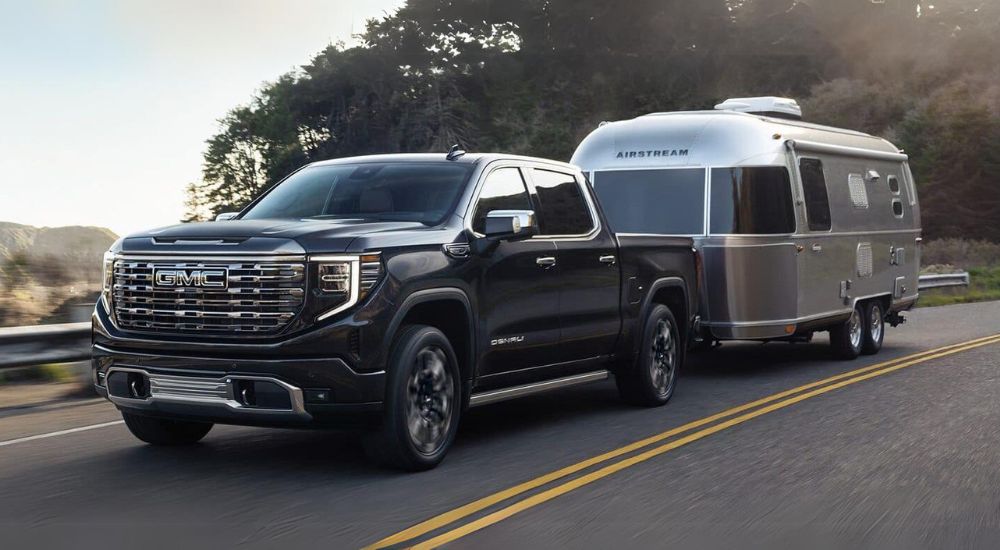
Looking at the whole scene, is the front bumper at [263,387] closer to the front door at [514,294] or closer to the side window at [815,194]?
the front door at [514,294]

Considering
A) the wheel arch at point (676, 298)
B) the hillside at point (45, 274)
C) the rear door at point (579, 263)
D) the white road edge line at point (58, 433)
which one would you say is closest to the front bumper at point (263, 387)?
the white road edge line at point (58, 433)

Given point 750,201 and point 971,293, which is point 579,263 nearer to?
point 750,201

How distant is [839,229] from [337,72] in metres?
43.0

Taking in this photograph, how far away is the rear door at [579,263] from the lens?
9430 millimetres

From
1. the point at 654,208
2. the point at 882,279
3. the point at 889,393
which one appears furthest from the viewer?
the point at 882,279

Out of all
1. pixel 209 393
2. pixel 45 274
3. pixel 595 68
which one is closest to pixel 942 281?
pixel 45 274

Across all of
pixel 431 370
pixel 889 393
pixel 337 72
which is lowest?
pixel 889 393

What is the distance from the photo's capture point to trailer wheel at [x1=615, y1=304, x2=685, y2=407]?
1067 centimetres

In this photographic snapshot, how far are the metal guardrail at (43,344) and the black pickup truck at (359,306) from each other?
3.55 m

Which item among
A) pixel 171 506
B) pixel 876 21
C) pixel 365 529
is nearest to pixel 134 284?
pixel 171 506

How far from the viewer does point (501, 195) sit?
900 centimetres

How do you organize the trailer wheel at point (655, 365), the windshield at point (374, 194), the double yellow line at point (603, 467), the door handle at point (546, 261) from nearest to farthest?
the double yellow line at point (603, 467) < the windshield at point (374, 194) < the door handle at point (546, 261) < the trailer wheel at point (655, 365)

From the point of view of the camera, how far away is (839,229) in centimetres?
1503

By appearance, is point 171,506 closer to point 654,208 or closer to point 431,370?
point 431,370
